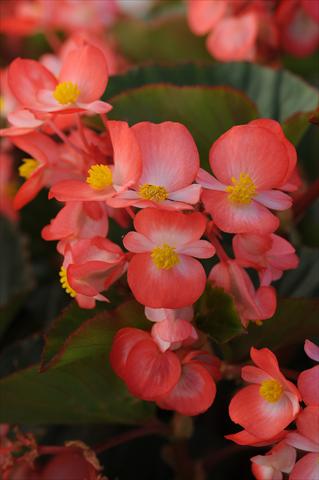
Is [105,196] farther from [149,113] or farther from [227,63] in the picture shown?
[227,63]

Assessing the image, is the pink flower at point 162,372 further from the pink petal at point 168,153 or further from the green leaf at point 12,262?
the green leaf at point 12,262

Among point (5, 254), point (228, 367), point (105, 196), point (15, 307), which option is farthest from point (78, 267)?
point (5, 254)

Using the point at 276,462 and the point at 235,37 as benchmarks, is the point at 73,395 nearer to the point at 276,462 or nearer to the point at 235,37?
the point at 276,462

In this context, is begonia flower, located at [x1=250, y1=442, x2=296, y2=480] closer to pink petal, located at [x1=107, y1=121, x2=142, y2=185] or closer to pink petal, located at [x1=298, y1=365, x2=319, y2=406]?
pink petal, located at [x1=298, y1=365, x2=319, y2=406]

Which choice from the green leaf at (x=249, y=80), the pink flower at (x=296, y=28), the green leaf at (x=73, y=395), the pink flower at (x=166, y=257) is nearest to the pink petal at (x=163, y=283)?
the pink flower at (x=166, y=257)

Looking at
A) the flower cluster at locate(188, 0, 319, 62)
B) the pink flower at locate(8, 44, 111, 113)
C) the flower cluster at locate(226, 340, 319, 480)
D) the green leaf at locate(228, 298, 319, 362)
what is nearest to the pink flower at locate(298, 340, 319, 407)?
the flower cluster at locate(226, 340, 319, 480)

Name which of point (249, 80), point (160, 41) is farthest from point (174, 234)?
point (160, 41)
